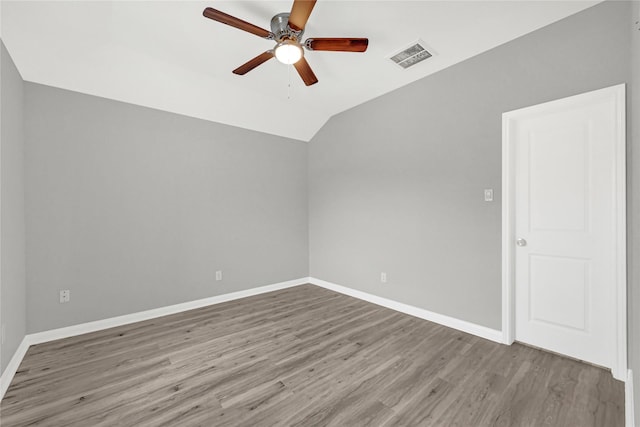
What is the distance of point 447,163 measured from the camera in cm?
312

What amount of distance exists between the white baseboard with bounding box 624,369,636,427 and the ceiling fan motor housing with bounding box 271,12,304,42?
3.33 m

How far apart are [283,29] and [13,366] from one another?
3515 millimetres

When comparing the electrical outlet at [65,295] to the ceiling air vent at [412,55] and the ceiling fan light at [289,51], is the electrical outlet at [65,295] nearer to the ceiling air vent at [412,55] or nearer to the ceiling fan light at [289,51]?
the ceiling fan light at [289,51]

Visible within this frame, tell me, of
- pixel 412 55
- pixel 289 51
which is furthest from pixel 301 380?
pixel 412 55

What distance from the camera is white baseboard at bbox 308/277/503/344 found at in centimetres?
277

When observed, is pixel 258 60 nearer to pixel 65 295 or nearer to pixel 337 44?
pixel 337 44

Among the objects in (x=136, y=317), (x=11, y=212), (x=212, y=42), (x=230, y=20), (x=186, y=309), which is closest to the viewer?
(x=230, y=20)

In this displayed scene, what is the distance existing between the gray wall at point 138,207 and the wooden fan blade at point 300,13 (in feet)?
7.65

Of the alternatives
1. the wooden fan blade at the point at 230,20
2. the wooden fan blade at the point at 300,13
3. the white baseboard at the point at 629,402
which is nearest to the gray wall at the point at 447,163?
the white baseboard at the point at 629,402

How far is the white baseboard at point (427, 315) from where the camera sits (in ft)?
9.09

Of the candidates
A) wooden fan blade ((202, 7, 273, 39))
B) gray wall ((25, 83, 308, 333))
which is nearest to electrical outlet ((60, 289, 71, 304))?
gray wall ((25, 83, 308, 333))

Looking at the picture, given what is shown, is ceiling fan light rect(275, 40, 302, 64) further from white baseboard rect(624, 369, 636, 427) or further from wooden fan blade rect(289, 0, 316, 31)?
white baseboard rect(624, 369, 636, 427)

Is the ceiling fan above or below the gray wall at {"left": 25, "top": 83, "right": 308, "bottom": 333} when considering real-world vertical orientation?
above

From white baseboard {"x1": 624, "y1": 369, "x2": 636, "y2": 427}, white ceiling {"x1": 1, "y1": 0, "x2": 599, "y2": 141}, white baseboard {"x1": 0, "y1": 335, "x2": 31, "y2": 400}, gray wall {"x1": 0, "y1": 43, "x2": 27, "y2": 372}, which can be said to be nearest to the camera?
white baseboard {"x1": 624, "y1": 369, "x2": 636, "y2": 427}
